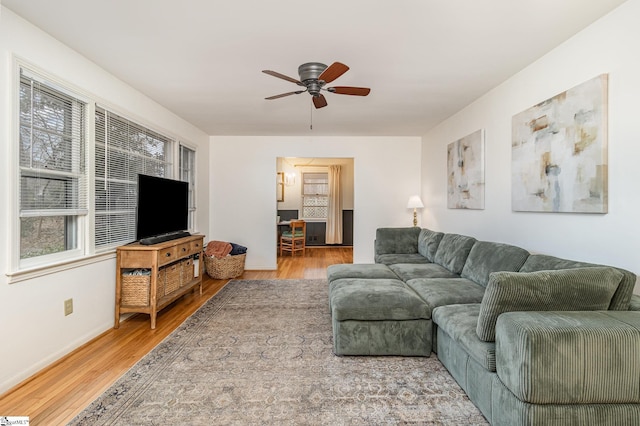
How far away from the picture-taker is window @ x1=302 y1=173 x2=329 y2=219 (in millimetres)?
8998

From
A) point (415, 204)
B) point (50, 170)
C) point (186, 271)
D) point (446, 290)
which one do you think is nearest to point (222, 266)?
point (186, 271)

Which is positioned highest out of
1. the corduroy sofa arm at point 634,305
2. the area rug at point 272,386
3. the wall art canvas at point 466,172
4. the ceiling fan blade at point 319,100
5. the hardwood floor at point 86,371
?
the ceiling fan blade at point 319,100

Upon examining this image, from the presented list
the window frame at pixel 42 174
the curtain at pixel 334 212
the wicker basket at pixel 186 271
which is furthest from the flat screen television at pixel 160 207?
the curtain at pixel 334 212

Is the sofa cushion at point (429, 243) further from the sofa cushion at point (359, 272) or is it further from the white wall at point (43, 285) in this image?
the white wall at point (43, 285)

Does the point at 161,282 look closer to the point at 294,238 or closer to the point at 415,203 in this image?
the point at 415,203

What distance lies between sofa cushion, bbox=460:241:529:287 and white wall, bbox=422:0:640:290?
0.28 m

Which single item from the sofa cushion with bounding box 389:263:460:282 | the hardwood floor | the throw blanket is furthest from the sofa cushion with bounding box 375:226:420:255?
the hardwood floor

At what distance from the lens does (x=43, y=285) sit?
7.41 ft

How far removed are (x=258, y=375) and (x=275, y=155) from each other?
162 inches

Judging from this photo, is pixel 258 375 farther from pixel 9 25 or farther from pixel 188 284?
pixel 9 25

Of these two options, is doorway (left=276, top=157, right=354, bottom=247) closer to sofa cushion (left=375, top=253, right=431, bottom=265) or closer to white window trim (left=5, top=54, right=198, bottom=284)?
sofa cushion (left=375, top=253, right=431, bottom=265)

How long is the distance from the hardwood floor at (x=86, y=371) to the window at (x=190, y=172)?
63.2 inches

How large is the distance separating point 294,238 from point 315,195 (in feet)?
6.95

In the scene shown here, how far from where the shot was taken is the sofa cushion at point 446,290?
2457mm
